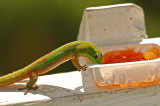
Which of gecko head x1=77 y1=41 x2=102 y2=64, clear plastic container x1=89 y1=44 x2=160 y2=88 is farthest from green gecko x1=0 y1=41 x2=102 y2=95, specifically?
clear plastic container x1=89 y1=44 x2=160 y2=88

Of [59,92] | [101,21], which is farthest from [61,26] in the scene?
[59,92]

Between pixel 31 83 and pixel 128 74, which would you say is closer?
pixel 128 74

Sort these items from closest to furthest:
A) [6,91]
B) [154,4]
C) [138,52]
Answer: [6,91]
[138,52]
[154,4]

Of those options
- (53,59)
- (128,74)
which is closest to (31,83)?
(53,59)

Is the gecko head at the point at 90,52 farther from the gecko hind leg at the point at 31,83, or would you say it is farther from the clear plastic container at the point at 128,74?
the gecko hind leg at the point at 31,83

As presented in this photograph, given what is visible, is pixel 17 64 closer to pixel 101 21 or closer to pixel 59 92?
pixel 101 21

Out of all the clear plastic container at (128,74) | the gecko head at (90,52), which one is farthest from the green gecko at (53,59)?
the clear plastic container at (128,74)

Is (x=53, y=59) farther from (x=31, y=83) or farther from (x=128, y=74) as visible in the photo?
(x=128, y=74)
